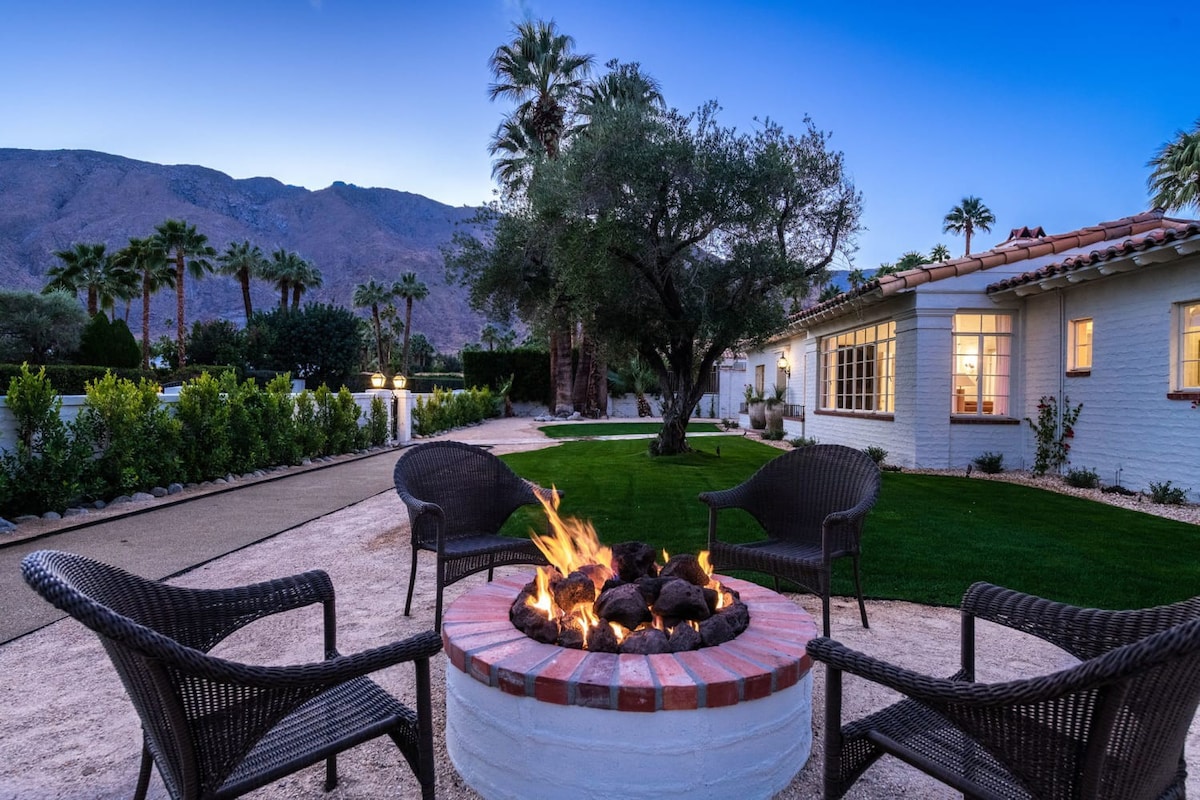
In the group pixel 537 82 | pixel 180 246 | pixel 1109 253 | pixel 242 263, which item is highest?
pixel 537 82

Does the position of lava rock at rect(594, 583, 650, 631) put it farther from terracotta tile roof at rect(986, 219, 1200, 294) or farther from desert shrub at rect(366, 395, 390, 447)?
desert shrub at rect(366, 395, 390, 447)

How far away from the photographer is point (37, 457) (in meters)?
Result: 6.21

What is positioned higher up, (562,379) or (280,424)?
(562,379)

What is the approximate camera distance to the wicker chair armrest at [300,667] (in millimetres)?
1276

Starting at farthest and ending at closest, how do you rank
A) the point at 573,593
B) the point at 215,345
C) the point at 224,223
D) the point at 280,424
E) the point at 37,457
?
1. the point at 224,223
2. the point at 215,345
3. the point at 280,424
4. the point at 37,457
5. the point at 573,593

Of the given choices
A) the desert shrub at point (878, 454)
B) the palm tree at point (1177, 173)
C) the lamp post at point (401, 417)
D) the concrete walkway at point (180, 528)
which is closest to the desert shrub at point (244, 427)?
the concrete walkway at point (180, 528)

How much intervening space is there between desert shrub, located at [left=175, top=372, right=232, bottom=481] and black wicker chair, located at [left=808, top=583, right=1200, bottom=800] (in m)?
8.69

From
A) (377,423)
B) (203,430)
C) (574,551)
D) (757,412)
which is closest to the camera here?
(574,551)

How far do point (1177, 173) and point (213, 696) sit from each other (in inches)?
750

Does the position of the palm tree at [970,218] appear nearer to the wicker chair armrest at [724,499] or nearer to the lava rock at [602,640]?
the wicker chair armrest at [724,499]

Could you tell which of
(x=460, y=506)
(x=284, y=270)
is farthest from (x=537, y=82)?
(x=284, y=270)

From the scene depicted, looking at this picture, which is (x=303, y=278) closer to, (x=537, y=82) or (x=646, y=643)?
(x=537, y=82)

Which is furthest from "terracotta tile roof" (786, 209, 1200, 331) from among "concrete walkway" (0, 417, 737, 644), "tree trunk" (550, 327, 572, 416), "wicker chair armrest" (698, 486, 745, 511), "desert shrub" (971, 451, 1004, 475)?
"tree trunk" (550, 327, 572, 416)

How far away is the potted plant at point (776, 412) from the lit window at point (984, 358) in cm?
643
